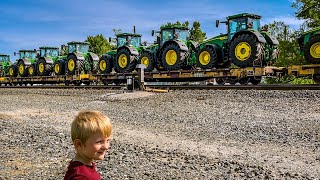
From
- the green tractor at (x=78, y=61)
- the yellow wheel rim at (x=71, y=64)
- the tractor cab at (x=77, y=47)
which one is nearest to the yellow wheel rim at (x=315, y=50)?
the green tractor at (x=78, y=61)

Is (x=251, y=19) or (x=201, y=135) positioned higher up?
(x=251, y=19)

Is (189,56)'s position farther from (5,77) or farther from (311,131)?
(5,77)

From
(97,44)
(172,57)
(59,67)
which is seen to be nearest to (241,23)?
(172,57)

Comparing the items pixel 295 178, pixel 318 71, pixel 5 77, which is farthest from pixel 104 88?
pixel 5 77

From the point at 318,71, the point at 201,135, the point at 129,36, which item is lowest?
the point at 201,135

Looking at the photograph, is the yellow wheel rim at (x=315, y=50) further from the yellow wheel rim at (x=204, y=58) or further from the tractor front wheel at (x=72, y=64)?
the tractor front wheel at (x=72, y=64)

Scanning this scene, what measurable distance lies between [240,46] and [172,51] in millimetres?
4496

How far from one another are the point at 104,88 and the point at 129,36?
19.2ft

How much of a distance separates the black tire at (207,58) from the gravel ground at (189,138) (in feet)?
16.8

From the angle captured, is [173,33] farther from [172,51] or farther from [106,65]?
[106,65]

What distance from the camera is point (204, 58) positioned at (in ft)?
62.5

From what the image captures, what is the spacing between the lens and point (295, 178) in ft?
15.8

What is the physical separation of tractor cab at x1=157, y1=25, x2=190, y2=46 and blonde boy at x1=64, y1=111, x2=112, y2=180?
1926cm

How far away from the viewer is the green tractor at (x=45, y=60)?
3219cm
